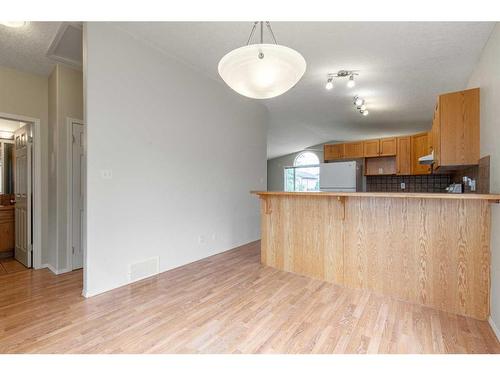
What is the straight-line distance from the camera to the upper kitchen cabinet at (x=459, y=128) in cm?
245

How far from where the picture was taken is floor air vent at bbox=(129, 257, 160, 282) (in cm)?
277

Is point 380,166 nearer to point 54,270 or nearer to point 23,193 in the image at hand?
point 54,270

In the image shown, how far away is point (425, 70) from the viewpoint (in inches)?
127

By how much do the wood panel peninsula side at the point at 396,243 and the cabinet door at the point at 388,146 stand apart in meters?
3.75

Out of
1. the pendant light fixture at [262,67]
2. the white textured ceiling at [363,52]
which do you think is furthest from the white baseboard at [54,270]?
the pendant light fixture at [262,67]

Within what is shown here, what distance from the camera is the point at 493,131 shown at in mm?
2045

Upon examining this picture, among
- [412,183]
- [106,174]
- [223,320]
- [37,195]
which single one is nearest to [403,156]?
[412,183]

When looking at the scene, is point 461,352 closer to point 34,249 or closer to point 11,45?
point 34,249

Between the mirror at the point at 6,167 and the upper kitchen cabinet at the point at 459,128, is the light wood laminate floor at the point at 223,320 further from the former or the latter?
the mirror at the point at 6,167
